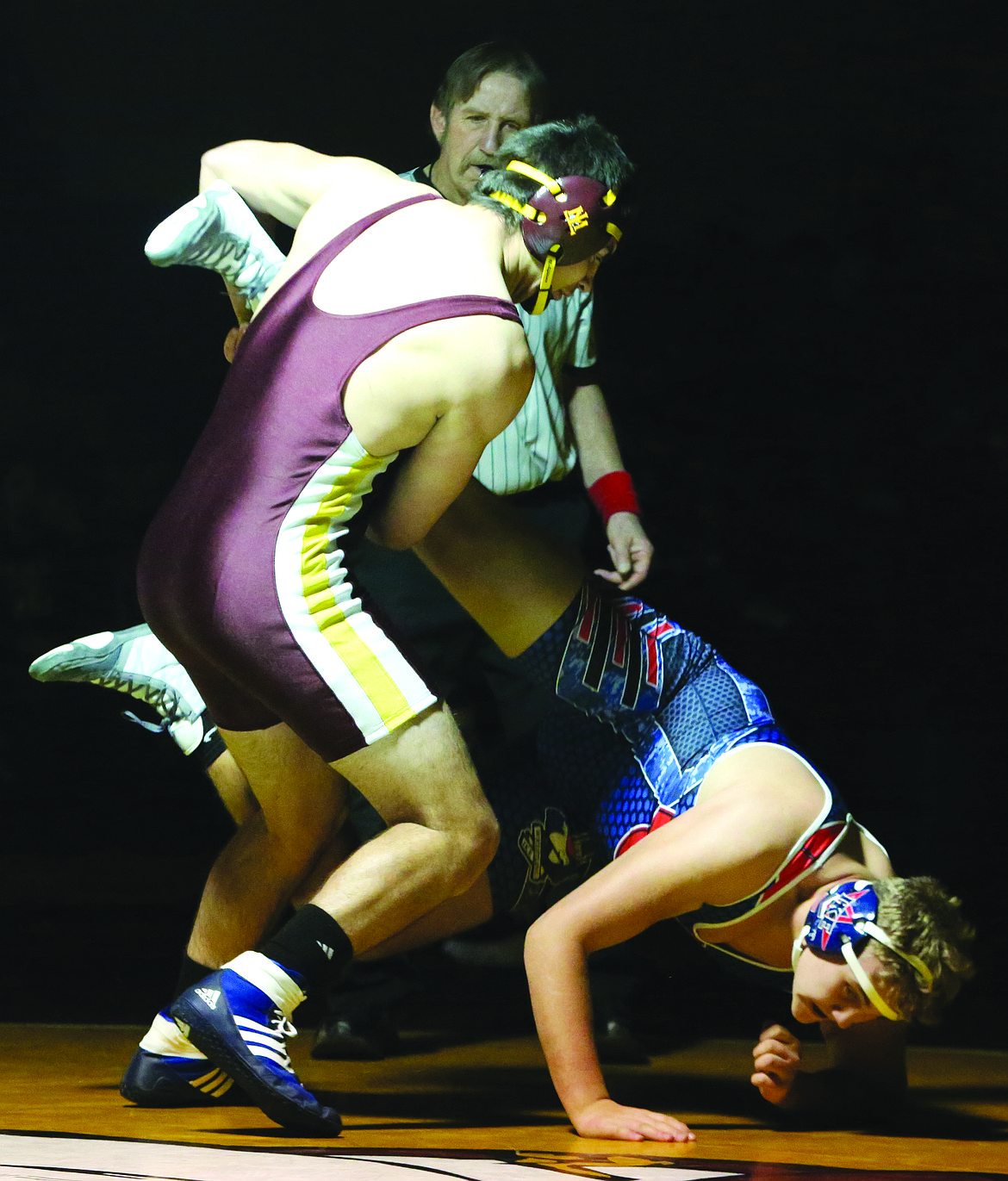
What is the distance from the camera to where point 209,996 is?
177 centimetres

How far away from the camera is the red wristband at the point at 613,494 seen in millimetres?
2492

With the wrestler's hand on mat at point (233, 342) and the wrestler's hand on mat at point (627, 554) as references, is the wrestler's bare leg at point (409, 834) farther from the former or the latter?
the wrestler's hand on mat at point (233, 342)

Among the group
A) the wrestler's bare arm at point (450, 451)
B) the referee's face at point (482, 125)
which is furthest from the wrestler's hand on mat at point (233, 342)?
the referee's face at point (482, 125)

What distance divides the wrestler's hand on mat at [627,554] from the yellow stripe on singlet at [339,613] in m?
0.54

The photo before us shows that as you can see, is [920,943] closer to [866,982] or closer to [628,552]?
[866,982]

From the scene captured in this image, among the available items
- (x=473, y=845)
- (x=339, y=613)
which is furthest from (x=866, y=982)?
(x=339, y=613)

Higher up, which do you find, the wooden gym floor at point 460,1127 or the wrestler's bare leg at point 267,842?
the wrestler's bare leg at point 267,842

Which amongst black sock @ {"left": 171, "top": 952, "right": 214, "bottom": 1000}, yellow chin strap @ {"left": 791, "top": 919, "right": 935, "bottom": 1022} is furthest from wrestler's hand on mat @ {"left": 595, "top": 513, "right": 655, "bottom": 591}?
black sock @ {"left": 171, "top": 952, "right": 214, "bottom": 1000}

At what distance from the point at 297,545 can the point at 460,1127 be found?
68 centimetres

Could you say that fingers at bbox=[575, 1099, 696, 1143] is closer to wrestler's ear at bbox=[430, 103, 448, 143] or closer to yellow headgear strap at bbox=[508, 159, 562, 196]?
yellow headgear strap at bbox=[508, 159, 562, 196]

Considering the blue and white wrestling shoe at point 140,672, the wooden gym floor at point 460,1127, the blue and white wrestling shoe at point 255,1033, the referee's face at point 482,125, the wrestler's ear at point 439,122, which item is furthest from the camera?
the wrestler's ear at point 439,122

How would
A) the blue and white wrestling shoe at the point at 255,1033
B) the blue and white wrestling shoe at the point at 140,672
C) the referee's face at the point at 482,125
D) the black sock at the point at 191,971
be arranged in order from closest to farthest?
the blue and white wrestling shoe at the point at 255,1033, the black sock at the point at 191,971, the blue and white wrestling shoe at the point at 140,672, the referee's face at the point at 482,125

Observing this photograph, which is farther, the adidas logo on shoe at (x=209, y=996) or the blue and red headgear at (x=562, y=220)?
the blue and red headgear at (x=562, y=220)

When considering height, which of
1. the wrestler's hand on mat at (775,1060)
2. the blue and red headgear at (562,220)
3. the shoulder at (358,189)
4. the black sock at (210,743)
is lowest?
the wrestler's hand on mat at (775,1060)
